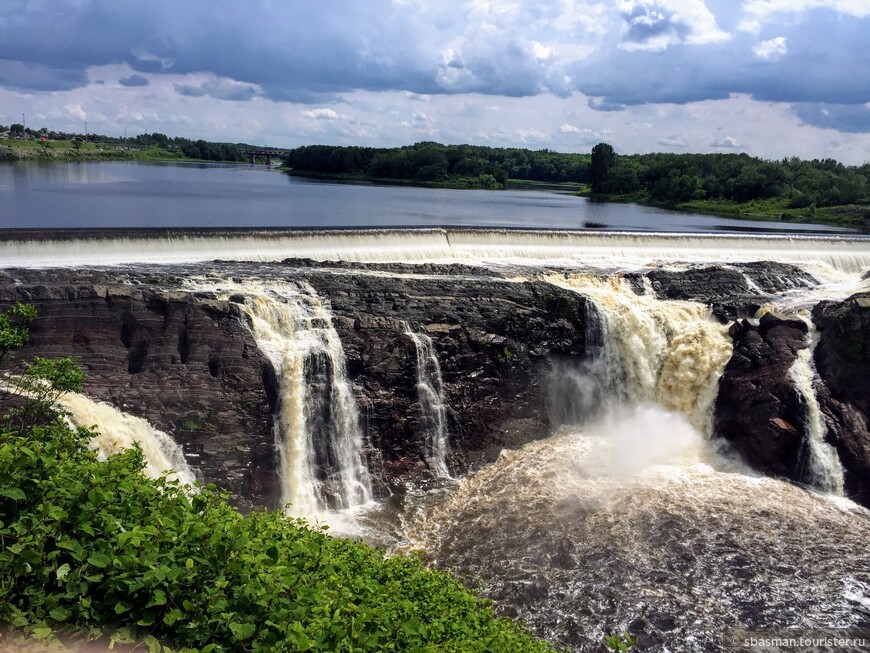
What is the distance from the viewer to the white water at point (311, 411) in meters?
16.8

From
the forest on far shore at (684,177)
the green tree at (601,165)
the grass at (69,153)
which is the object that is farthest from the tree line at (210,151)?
the green tree at (601,165)

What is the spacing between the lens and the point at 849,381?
20.4 metres

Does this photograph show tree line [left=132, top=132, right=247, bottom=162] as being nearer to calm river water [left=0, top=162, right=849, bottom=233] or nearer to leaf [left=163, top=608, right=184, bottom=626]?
calm river water [left=0, top=162, right=849, bottom=233]

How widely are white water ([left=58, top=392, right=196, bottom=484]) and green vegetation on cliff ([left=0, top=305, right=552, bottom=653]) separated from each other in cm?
725

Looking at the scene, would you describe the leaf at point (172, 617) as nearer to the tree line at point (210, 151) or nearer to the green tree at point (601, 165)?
the green tree at point (601, 165)

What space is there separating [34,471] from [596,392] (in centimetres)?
1747

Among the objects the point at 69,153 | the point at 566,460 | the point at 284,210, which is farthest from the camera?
the point at 69,153

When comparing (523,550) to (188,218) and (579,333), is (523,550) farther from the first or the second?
(188,218)

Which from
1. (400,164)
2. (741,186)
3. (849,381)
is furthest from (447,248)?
(400,164)

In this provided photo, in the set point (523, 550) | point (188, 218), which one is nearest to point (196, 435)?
point (523, 550)

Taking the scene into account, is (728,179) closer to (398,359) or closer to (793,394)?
(793,394)

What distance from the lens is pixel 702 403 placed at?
2100 centimetres

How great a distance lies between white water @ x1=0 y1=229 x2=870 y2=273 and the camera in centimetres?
2309

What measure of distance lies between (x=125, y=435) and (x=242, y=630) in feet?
33.9
